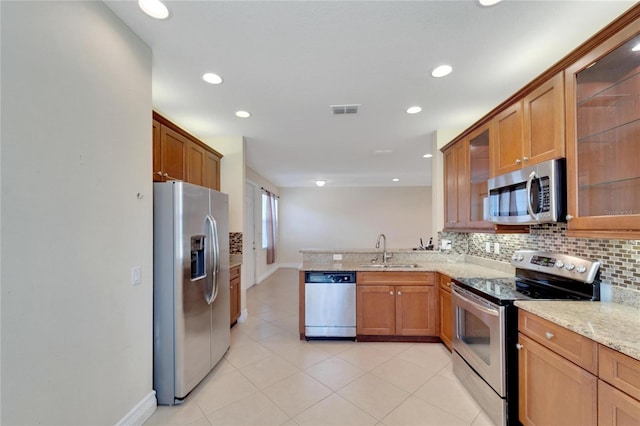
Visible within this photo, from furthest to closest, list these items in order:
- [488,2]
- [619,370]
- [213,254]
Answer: [213,254], [488,2], [619,370]

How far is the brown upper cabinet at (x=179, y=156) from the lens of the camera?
2.48m

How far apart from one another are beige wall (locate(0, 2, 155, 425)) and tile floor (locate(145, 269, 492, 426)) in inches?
24.5

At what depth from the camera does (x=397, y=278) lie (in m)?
3.14

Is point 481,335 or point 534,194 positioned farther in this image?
point 481,335

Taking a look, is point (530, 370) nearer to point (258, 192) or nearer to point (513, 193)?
point (513, 193)

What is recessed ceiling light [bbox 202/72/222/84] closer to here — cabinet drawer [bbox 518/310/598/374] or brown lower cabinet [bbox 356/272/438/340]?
brown lower cabinet [bbox 356/272/438/340]

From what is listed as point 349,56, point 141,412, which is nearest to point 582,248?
point 349,56

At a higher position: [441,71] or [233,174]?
[441,71]

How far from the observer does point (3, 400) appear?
42.4 inches

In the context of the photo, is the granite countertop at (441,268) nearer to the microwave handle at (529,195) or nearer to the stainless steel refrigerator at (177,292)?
the microwave handle at (529,195)

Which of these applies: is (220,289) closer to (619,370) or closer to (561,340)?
(561,340)

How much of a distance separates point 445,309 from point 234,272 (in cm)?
256

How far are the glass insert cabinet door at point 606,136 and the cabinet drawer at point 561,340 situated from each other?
60 cm

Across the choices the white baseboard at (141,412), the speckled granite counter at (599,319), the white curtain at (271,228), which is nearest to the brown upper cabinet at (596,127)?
the speckled granite counter at (599,319)
